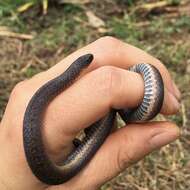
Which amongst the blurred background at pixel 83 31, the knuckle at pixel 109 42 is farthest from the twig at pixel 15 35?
the knuckle at pixel 109 42

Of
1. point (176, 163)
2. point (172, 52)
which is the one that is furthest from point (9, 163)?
point (172, 52)

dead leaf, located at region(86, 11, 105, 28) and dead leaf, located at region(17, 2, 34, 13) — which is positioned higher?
dead leaf, located at region(17, 2, 34, 13)

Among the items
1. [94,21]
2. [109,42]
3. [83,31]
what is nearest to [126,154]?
[109,42]

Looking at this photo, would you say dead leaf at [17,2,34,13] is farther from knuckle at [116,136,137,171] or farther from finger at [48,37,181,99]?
knuckle at [116,136,137,171]

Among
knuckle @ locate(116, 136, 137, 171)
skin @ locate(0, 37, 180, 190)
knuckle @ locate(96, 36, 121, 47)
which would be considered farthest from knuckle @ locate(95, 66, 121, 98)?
knuckle @ locate(96, 36, 121, 47)

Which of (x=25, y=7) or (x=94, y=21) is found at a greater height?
(x=25, y=7)

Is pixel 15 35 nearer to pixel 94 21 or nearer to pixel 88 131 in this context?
pixel 94 21
